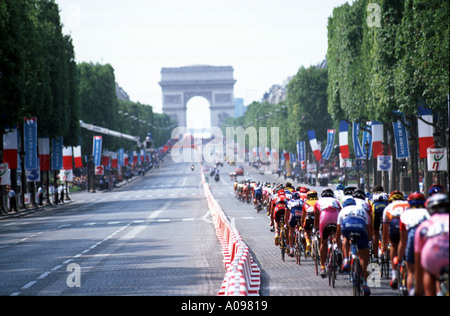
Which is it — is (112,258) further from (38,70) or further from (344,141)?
(344,141)

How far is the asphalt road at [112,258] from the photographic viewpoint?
16.5m

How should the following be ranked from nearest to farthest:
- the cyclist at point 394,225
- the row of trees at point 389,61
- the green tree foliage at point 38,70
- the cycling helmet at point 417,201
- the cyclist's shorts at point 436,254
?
1. the cyclist's shorts at point 436,254
2. the cycling helmet at point 417,201
3. the cyclist at point 394,225
4. the row of trees at point 389,61
5. the green tree foliage at point 38,70

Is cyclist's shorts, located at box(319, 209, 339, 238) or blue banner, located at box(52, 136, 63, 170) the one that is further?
blue banner, located at box(52, 136, 63, 170)

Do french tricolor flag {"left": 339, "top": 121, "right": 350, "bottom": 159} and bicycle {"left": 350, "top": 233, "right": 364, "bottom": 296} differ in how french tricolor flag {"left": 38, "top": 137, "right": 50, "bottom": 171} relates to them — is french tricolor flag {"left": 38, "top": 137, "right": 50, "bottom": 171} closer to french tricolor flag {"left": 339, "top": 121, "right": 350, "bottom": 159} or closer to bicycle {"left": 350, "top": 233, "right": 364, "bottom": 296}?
french tricolor flag {"left": 339, "top": 121, "right": 350, "bottom": 159}

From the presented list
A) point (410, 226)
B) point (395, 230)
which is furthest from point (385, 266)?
point (410, 226)

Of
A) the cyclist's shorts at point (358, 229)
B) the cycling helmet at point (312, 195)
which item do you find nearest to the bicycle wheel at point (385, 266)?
the cycling helmet at point (312, 195)

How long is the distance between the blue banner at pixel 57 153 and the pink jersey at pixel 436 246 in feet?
177

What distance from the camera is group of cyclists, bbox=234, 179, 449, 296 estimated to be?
948 cm

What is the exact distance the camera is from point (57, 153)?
6353 centimetres

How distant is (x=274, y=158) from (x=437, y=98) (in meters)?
90.3

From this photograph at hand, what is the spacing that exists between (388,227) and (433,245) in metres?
5.15

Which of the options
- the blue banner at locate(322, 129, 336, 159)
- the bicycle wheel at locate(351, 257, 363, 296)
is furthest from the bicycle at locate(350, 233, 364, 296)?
the blue banner at locate(322, 129, 336, 159)

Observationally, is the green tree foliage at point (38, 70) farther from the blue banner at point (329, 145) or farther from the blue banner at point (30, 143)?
the blue banner at point (329, 145)

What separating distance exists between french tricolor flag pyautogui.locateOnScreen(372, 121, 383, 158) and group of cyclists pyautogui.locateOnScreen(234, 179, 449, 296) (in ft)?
88.3
